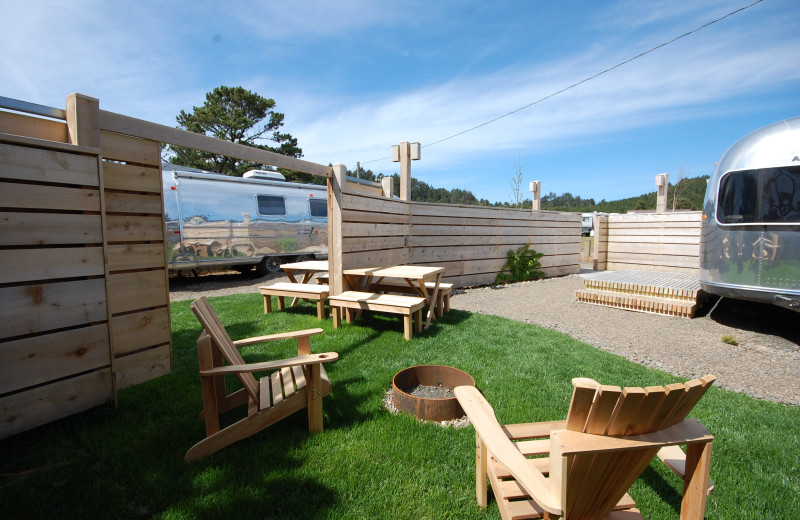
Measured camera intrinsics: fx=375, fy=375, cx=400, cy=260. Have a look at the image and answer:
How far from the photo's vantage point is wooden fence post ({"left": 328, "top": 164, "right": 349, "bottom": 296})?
5727mm

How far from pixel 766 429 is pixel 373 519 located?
10.5 feet

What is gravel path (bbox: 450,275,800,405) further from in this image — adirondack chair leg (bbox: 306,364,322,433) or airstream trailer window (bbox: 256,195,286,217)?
airstream trailer window (bbox: 256,195,286,217)

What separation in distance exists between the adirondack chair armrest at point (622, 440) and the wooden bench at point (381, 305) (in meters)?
3.40

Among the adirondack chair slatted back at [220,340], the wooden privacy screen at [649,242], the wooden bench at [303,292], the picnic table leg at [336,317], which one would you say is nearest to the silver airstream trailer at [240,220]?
the wooden bench at [303,292]

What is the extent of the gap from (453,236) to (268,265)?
544 centimetres

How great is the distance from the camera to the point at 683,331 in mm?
5957

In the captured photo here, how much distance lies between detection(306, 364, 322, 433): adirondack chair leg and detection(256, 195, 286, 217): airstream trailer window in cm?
843

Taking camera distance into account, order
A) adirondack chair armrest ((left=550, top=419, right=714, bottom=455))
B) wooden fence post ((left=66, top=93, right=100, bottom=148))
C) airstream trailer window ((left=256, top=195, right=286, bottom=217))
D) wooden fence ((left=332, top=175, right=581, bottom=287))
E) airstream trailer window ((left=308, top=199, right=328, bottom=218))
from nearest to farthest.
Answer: adirondack chair armrest ((left=550, top=419, right=714, bottom=455)), wooden fence post ((left=66, top=93, right=100, bottom=148)), wooden fence ((left=332, top=175, right=581, bottom=287)), airstream trailer window ((left=256, top=195, right=286, bottom=217)), airstream trailer window ((left=308, top=199, right=328, bottom=218))

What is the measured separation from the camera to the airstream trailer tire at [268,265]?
1073 cm

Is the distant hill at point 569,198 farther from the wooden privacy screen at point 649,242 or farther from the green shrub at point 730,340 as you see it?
the green shrub at point 730,340

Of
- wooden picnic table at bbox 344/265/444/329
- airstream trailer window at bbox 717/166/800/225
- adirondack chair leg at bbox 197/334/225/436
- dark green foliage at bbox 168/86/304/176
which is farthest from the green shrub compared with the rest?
dark green foliage at bbox 168/86/304/176

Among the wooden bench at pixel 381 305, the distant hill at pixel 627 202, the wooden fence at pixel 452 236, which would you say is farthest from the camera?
the distant hill at pixel 627 202

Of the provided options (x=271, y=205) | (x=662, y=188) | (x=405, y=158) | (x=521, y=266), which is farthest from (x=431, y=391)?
(x=662, y=188)

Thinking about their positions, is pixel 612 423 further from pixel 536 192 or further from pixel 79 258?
pixel 536 192
